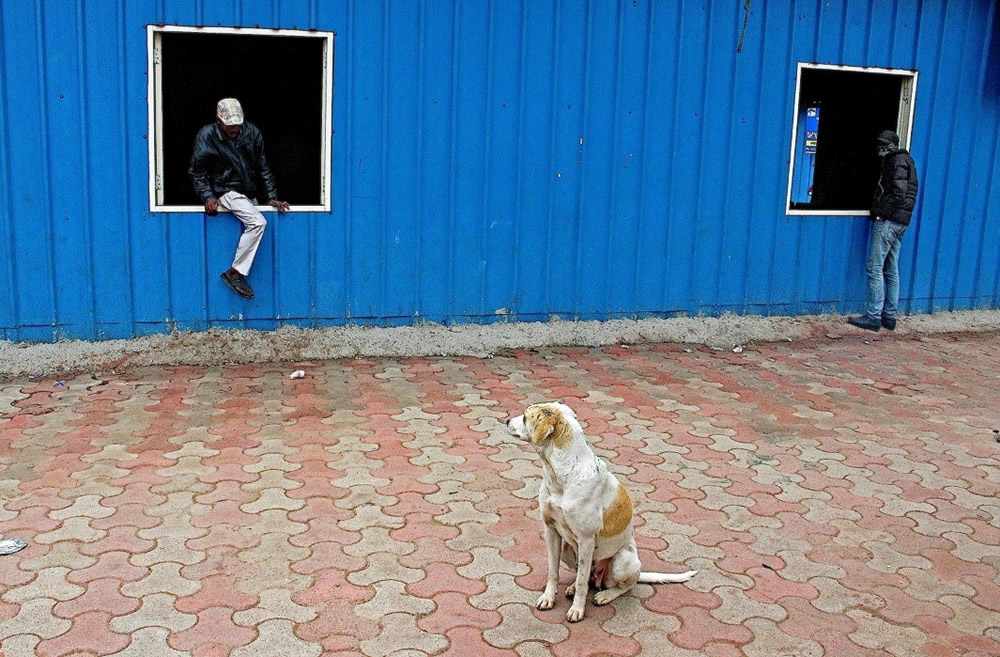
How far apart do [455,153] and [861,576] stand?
4.83 meters

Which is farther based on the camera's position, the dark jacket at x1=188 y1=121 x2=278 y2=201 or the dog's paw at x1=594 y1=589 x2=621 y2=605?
the dark jacket at x1=188 y1=121 x2=278 y2=201

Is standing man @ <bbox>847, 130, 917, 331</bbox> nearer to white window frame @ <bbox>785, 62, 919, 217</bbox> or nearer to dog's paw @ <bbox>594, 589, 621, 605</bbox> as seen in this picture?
white window frame @ <bbox>785, 62, 919, 217</bbox>

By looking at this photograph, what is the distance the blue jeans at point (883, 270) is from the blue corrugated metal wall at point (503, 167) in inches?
8.6

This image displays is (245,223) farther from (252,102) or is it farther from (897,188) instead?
(897,188)

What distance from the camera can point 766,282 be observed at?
877 cm

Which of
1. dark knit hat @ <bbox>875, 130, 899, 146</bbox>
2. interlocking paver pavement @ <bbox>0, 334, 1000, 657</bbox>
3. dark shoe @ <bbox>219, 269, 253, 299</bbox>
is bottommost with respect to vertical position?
interlocking paver pavement @ <bbox>0, 334, 1000, 657</bbox>

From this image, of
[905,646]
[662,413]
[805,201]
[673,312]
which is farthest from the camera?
[805,201]

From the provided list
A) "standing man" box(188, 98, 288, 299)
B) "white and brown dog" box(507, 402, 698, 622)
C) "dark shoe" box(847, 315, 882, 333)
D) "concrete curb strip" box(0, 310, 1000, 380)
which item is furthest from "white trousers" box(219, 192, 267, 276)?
"dark shoe" box(847, 315, 882, 333)

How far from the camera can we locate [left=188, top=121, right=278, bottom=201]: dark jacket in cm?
711

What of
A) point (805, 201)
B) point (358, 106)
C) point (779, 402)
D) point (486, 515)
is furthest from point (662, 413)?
point (805, 201)

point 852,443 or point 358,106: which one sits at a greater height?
point 358,106

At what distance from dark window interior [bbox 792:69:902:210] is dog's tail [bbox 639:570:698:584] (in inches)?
253

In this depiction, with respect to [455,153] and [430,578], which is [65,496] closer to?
[430,578]

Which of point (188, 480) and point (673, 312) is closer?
point (188, 480)
